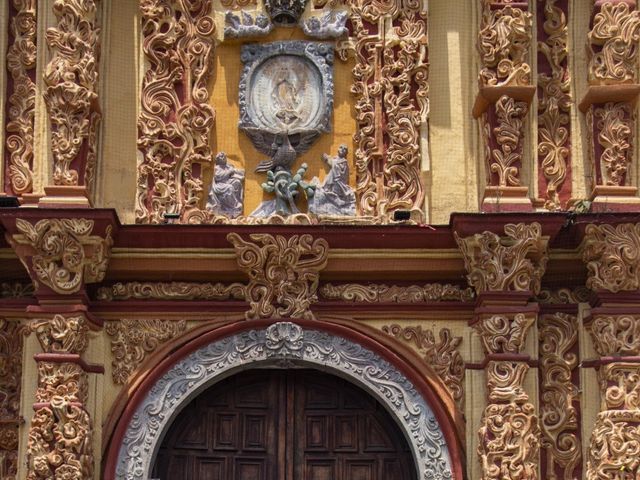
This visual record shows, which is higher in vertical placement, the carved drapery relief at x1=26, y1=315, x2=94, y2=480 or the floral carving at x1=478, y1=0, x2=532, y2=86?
the floral carving at x1=478, y1=0, x2=532, y2=86

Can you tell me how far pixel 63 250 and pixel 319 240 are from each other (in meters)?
2.13

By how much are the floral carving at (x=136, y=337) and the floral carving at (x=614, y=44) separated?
4179 millimetres

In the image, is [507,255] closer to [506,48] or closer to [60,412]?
[506,48]

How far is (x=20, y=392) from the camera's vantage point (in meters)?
13.6

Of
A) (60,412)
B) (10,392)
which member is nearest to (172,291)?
(60,412)

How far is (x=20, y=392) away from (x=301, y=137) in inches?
129

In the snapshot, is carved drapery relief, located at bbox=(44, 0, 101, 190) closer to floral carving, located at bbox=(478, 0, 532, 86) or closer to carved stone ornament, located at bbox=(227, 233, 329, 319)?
carved stone ornament, located at bbox=(227, 233, 329, 319)

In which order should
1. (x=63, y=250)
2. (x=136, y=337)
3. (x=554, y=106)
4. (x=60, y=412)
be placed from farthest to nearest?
(x=554, y=106)
(x=136, y=337)
(x=63, y=250)
(x=60, y=412)

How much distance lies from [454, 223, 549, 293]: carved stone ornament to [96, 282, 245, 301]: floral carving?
2.03 metres

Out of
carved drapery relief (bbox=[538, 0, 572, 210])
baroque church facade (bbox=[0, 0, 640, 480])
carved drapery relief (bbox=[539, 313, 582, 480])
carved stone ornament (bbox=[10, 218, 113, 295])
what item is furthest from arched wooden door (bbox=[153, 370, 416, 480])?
carved drapery relief (bbox=[538, 0, 572, 210])

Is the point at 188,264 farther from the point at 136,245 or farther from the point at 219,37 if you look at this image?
the point at 219,37

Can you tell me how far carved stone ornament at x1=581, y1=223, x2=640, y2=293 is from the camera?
13414mm

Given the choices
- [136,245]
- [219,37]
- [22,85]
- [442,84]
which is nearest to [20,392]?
[136,245]

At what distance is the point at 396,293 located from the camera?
1381 centimetres
